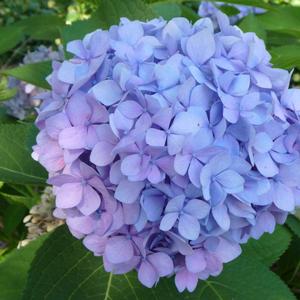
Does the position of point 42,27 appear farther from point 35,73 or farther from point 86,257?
point 86,257

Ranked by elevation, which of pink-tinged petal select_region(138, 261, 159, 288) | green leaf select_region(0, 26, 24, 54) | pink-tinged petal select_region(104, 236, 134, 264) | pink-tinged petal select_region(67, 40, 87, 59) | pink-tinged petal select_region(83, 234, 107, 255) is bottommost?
green leaf select_region(0, 26, 24, 54)

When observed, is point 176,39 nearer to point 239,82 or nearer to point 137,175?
point 239,82

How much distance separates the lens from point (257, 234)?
98cm

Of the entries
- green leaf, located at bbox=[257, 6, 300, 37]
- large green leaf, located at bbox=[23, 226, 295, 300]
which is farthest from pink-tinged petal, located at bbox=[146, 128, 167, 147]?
green leaf, located at bbox=[257, 6, 300, 37]

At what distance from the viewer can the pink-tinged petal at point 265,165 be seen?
3.01ft

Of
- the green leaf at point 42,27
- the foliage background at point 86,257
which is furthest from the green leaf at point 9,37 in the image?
the foliage background at point 86,257

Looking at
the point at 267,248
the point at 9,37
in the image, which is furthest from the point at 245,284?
the point at 9,37

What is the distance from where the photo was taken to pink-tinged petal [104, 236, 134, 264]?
3.08ft

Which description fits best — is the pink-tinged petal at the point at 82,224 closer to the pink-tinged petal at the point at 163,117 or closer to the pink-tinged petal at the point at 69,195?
the pink-tinged petal at the point at 69,195

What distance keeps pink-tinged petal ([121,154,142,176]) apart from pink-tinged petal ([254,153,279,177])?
18 cm

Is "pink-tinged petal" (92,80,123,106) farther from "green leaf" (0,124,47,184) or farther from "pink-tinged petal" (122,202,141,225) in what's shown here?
"green leaf" (0,124,47,184)

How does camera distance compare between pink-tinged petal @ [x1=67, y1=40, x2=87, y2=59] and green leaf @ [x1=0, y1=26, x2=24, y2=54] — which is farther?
green leaf @ [x1=0, y1=26, x2=24, y2=54]

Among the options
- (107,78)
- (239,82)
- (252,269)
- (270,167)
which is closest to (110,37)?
(107,78)

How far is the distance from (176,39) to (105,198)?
280 millimetres
